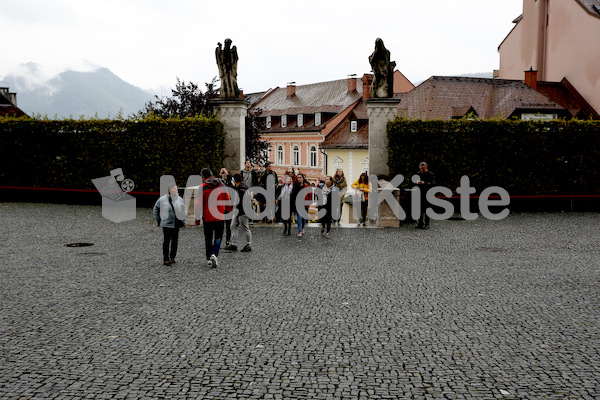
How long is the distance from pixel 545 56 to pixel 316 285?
40307 mm

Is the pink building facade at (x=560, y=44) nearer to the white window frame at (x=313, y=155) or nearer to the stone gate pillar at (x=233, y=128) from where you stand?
the white window frame at (x=313, y=155)

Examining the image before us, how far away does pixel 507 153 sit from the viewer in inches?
805


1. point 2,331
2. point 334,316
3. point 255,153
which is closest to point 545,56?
point 255,153

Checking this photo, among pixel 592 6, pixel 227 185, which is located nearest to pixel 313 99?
pixel 592 6

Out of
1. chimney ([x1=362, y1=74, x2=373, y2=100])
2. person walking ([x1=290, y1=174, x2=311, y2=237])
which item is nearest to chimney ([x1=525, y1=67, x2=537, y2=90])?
chimney ([x1=362, y1=74, x2=373, y2=100])

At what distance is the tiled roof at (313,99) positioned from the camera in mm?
60750

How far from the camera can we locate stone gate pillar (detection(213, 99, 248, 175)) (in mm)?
19281

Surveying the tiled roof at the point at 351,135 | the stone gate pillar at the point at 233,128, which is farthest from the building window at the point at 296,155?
the stone gate pillar at the point at 233,128

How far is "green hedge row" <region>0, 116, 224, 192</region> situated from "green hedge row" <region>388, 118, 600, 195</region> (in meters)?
7.03

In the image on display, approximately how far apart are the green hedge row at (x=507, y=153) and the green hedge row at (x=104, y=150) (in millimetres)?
7026

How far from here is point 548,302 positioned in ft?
26.6

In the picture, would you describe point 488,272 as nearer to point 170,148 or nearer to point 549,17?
point 170,148

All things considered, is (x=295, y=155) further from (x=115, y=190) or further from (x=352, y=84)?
(x=115, y=190)

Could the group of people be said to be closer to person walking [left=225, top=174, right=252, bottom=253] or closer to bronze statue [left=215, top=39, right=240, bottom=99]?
person walking [left=225, top=174, right=252, bottom=253]
